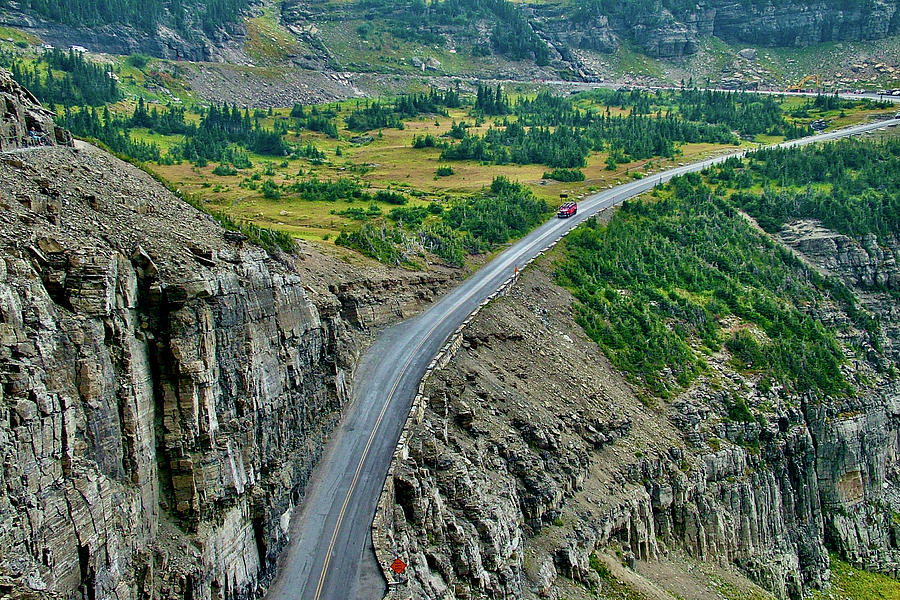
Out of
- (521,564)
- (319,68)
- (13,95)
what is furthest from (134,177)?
(319,68)

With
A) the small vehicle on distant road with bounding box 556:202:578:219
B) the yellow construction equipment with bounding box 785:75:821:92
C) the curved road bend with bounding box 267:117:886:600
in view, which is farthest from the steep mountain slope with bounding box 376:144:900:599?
the yellow construction equipment with bounding box 785:75:821:92

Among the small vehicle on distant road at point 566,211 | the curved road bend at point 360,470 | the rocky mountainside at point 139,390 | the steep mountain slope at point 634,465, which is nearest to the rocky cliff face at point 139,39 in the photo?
the small vehicle on distant road at point 566,211

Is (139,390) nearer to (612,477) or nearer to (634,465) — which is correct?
(612,477)

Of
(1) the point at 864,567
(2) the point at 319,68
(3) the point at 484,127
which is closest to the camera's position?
(1) the point at 864,567

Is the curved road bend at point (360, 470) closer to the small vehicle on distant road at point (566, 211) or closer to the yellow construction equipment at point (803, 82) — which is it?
the small vehicle on distant road at point (566, 211)

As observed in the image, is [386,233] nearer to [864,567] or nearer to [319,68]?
[864,567]
